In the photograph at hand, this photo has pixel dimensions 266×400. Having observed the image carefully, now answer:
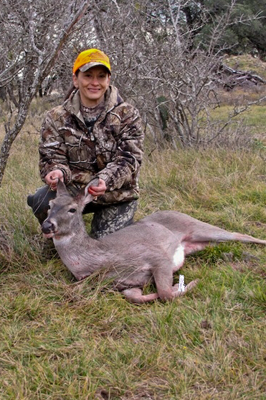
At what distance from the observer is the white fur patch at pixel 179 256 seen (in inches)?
147

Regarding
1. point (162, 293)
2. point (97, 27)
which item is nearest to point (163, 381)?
point (162, 293)

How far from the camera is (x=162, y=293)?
10.7ft

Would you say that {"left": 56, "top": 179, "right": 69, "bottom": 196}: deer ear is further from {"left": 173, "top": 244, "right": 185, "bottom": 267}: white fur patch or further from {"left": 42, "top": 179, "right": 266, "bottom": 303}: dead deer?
{"left": 173, "top": 244, "right": 185, "bottom": 267}: white fur patch

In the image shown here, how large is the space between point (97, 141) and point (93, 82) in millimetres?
467

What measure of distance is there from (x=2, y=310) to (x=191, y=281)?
1.30 m

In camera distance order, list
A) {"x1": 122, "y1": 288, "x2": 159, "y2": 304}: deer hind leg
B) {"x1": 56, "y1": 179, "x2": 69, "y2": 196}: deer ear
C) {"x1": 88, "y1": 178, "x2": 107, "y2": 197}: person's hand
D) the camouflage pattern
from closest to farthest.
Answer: {"x1": 122, "y1": 288, "x2": 159, "y2": 304}: deer hind leg → {"x1": 88, "y1": 178, "x2": 107, "y2": 197}: person's hand → {"x1": 56, "y1": 179, "x2": 69, "y2": 196}: deer ear → the camouflage pattern

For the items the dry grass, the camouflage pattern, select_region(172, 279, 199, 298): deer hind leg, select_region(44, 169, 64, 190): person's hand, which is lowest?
select_region(172, 279, 199, 298): deer hind leg

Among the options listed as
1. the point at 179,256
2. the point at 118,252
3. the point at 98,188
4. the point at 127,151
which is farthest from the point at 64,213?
the point at 179,256

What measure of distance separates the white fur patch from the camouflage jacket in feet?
2.17

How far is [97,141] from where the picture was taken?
13.1 feet

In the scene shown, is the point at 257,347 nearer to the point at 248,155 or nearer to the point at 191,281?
the point at 191,281

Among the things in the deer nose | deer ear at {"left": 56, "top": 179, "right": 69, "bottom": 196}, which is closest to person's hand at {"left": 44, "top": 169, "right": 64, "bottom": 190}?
deer ear at {"left": 56, "top": 179, "right": 69, "bottom": 196}

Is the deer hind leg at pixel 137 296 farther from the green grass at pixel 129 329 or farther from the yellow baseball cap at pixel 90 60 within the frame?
the yellow baseball cap at pixel 90 60

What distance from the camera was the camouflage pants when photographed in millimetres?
4047
